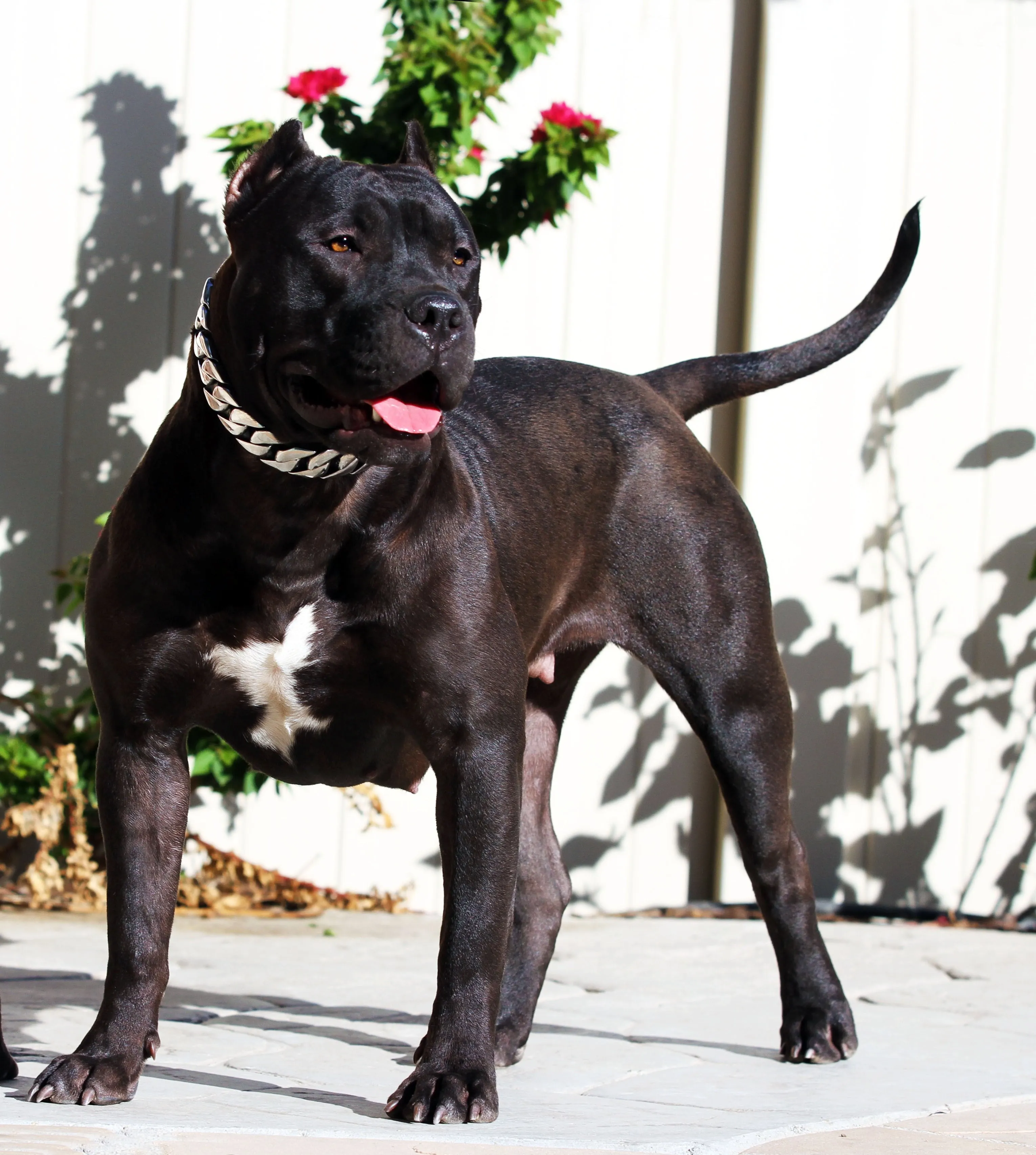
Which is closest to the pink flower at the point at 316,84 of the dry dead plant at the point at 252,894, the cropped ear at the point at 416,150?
the cropped ear at the point at 416,150

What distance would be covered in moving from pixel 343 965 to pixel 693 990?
881 millimetres

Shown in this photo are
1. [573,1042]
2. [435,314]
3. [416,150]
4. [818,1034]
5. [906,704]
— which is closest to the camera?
[435,314]

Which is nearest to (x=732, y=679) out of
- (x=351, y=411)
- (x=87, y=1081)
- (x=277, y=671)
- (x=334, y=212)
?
(x=277, y=671)

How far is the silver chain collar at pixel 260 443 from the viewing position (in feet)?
7.81

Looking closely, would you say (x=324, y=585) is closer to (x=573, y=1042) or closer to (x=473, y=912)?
(x=473, y=912)

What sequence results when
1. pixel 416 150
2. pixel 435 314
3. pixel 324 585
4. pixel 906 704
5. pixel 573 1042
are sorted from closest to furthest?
pixel 435 314 → pixel 324 585 → pixel 416 150 → pixel 573 1042 → pixel 906 704

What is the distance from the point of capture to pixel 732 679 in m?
3.14

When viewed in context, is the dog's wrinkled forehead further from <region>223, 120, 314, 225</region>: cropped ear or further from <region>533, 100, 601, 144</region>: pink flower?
<region>533, 100, 601, 144</region>: pink flower

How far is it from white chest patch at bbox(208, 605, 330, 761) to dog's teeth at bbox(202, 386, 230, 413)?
0.33 m

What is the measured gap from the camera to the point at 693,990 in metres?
3.91

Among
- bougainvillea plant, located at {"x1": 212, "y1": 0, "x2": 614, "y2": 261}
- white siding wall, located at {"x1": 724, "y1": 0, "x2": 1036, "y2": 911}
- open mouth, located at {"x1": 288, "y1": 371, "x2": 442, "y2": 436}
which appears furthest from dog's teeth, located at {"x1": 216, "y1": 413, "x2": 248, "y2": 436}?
white siding wall, located at {"x1": 724, "y1": 0, "x2": 1036, "y2": 911}

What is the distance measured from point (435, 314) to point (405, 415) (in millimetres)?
160

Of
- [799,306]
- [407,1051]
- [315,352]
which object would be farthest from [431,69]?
[407,1051]

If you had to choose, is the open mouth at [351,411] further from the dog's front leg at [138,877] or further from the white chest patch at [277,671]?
the dog's front leg at [138,877]
